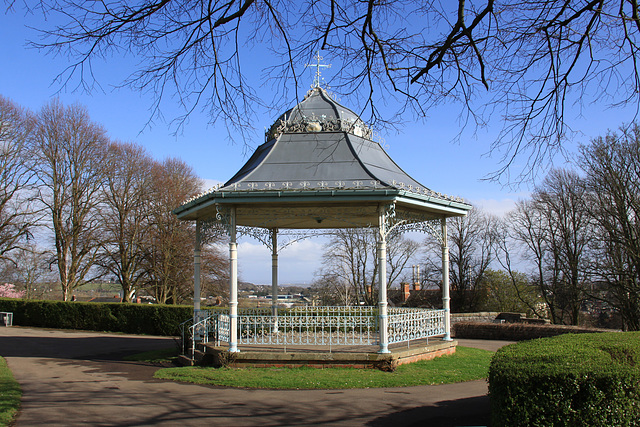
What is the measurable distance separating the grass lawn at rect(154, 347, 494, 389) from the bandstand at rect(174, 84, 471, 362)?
0.72 meters

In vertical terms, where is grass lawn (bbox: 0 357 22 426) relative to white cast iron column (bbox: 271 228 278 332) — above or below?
below

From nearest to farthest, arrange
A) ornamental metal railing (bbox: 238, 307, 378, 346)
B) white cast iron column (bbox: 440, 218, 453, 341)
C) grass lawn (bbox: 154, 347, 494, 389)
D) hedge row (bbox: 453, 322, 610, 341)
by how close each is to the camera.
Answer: grass lawn (bbox: 154, 347, 494, 389)
ornamental metal railing (bbox: 238, 307, 378, 346)
white cast iron column (bbox: 440, 218, 453, 341)
hedge row (bbox: 453, 322, 610, 341)

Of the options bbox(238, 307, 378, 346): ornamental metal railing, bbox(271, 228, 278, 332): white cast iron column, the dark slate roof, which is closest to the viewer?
bbox(238, 307, 378, 346): ornamental metal railing

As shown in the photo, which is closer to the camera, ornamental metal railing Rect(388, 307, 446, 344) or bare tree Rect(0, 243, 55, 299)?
ornamental metal railing Rect(388, 307, 446, 344)

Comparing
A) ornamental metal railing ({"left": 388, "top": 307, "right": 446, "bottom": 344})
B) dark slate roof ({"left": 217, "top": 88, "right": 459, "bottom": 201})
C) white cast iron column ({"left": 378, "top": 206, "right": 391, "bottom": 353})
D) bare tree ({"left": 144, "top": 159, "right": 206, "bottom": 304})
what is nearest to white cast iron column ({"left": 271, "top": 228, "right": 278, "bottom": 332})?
dark slate roof ({"left": 217, "top": 88, "right": 459, "bottom": 201})

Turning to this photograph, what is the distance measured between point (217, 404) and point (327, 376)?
2.65 metres

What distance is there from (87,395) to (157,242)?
23696 millimetres

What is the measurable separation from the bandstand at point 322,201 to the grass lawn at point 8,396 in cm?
414

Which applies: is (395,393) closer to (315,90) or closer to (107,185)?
(315,90)

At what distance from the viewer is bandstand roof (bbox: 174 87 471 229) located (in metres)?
11.0

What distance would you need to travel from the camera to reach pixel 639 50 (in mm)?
5121

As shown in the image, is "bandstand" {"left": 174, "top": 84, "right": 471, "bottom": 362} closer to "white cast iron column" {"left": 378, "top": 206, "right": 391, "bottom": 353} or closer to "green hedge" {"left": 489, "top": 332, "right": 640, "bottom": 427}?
"white cast iron column" {"left": 378, "top": 206, "right": 391, "bottom": 353}

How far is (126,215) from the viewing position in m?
30.8

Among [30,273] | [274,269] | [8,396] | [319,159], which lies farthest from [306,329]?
[30,273]
